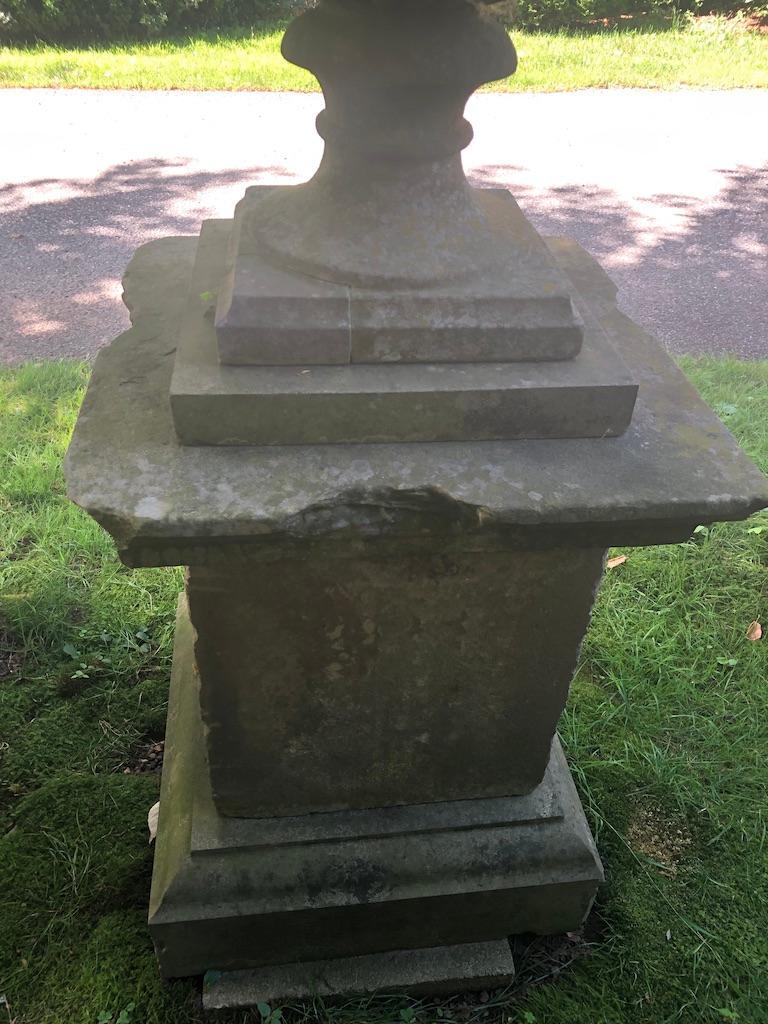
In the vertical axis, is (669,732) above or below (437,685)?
below

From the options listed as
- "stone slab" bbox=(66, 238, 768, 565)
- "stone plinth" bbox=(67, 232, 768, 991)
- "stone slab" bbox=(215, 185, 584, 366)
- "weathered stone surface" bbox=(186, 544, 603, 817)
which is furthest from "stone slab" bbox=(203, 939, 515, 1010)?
"stone slab" bbox=(215, 185, 584, 366)

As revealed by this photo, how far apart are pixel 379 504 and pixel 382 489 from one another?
0.08ft

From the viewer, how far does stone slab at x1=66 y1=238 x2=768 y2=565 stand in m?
1.17

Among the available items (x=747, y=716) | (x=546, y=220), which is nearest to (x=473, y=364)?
(x=747, y=716)

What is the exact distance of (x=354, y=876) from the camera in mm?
1687

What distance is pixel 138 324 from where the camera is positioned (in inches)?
61.4

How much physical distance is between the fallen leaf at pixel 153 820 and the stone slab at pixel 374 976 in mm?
379

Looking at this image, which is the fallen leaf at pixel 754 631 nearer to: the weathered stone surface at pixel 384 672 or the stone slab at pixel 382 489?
the weathered stone surface at pixel 384 672

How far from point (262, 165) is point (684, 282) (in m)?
2.92

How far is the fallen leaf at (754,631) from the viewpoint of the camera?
2.62 m

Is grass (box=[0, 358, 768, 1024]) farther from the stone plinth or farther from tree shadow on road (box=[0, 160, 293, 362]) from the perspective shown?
tree shadow on road (box=[0, 160, 293, 362])

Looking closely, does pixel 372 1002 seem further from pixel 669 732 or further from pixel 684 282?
pixel 684 282

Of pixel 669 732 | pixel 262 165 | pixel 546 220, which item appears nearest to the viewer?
pixel 669 732

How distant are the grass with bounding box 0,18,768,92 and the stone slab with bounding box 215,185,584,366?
6.48 metres
